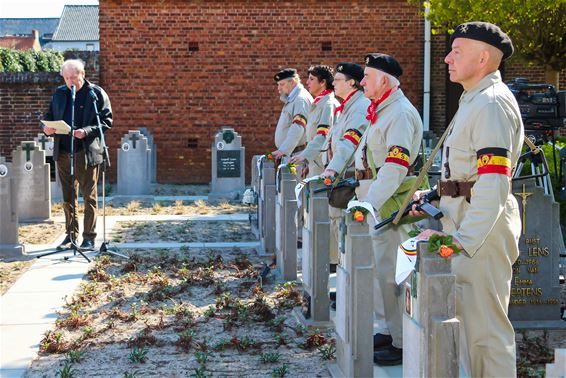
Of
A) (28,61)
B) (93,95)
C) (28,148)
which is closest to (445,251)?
(93,95)

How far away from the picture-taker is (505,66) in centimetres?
1945


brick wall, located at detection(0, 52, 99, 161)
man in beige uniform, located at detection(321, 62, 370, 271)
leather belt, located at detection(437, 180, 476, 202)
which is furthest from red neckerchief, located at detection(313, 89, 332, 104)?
brick wall, located at detection(0, 52, 99, 161)

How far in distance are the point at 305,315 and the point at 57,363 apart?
2005mm

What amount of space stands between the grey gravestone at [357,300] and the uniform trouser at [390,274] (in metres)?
0.50

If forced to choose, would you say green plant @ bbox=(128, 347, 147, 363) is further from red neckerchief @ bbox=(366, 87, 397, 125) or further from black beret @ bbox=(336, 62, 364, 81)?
black beret @ bbox=(336, 62, 364, 81)

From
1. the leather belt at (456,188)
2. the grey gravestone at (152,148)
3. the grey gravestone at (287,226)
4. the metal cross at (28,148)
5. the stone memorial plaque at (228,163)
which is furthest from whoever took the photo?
the grey gravestone at (152,148)

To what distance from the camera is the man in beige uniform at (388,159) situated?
6.04m

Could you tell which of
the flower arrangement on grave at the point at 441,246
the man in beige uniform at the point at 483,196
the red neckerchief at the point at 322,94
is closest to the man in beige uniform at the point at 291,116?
the red neckerchief at the point at 322,94

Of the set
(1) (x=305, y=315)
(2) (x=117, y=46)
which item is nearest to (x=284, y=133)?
(1) (x=305, y=315)

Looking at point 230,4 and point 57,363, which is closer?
point 57,363

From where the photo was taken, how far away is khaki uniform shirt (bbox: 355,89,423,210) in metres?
6.04

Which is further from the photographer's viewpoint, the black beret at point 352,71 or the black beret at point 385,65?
the black beret at point 352,71

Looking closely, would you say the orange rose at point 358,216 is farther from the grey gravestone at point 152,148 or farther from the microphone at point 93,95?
the grey gravestone at point 152,148

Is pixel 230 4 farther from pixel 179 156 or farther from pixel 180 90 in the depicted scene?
pixel 179 156
